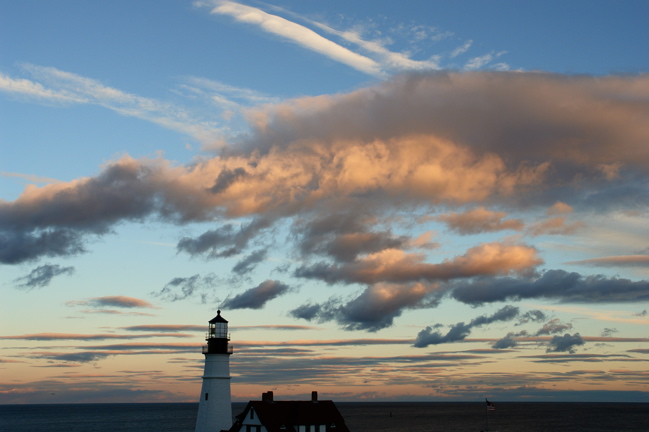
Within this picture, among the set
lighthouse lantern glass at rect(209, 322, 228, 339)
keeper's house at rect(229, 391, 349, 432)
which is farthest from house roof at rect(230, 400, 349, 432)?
lighthouse lantern glass at rect(209, 322, 228, 339)

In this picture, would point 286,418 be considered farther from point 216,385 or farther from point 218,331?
point 218,331

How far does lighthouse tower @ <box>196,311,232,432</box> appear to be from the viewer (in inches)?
2343

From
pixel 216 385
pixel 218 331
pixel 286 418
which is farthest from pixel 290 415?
pixel 218 331

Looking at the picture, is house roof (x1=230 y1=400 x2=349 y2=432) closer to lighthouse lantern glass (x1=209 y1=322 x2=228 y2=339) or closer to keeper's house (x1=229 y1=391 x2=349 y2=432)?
keeper's house (x1=229 y1=391 x2=349 y2=432)

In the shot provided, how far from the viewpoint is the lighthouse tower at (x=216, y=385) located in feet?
195

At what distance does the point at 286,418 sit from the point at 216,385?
7.01 m

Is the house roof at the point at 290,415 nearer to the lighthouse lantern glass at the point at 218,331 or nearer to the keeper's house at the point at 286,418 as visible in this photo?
the keeper's house at the point at 286,418

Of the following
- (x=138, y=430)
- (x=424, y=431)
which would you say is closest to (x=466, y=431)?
(x=424, y=431)

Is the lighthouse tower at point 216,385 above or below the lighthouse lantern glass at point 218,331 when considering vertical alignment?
below

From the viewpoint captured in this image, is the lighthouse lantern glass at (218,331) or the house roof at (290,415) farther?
the lighthouse lantern glass at (218,331)

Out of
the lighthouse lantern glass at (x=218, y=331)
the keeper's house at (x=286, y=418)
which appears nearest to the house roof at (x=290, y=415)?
the keeper's house at (x=286, y=418)

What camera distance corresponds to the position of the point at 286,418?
198 feet

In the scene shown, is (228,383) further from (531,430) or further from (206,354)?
(531,430)

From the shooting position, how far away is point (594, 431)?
157 m
